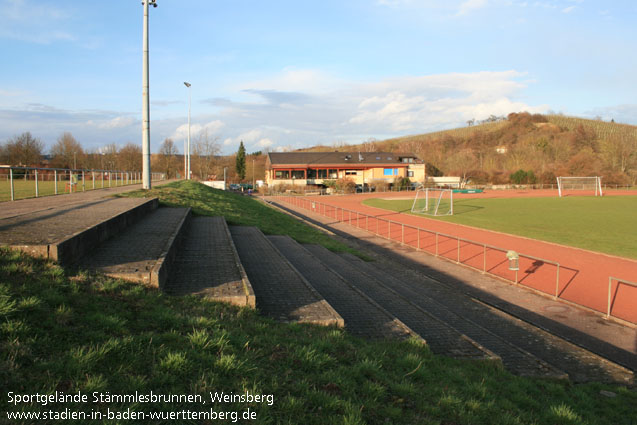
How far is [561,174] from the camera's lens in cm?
7288

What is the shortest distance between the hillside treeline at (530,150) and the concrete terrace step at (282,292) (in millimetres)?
76275

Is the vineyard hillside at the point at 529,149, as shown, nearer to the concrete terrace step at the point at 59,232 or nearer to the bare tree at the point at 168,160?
the bare tree at the point at 168,160

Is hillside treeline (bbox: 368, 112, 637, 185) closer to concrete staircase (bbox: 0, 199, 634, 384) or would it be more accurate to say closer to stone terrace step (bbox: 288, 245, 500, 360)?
stone terrace step (bbox: 288, 245, 500, 360)

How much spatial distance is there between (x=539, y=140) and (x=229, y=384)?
125 m

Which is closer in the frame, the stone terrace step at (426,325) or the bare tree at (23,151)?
the stone terrace step at (426,325)

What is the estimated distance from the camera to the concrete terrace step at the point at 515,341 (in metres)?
5.94

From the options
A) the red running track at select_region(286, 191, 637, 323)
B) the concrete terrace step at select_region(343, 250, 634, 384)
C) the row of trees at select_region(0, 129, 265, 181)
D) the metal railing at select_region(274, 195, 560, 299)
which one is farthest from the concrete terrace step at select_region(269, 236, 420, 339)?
the row of trees at select_region(0, 129, 265, 181)

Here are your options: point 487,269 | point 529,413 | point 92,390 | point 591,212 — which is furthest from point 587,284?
point 591,212

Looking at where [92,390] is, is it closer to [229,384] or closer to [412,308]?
[229,384]

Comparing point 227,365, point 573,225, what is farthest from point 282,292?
point 573,225

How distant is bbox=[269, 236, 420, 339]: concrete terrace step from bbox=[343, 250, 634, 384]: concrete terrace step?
175 cm

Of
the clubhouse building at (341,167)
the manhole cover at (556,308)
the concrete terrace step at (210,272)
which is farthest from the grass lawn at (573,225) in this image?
the clubhouse building at (341,167)

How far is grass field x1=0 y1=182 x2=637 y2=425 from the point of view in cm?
285

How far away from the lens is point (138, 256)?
577 centimetres
